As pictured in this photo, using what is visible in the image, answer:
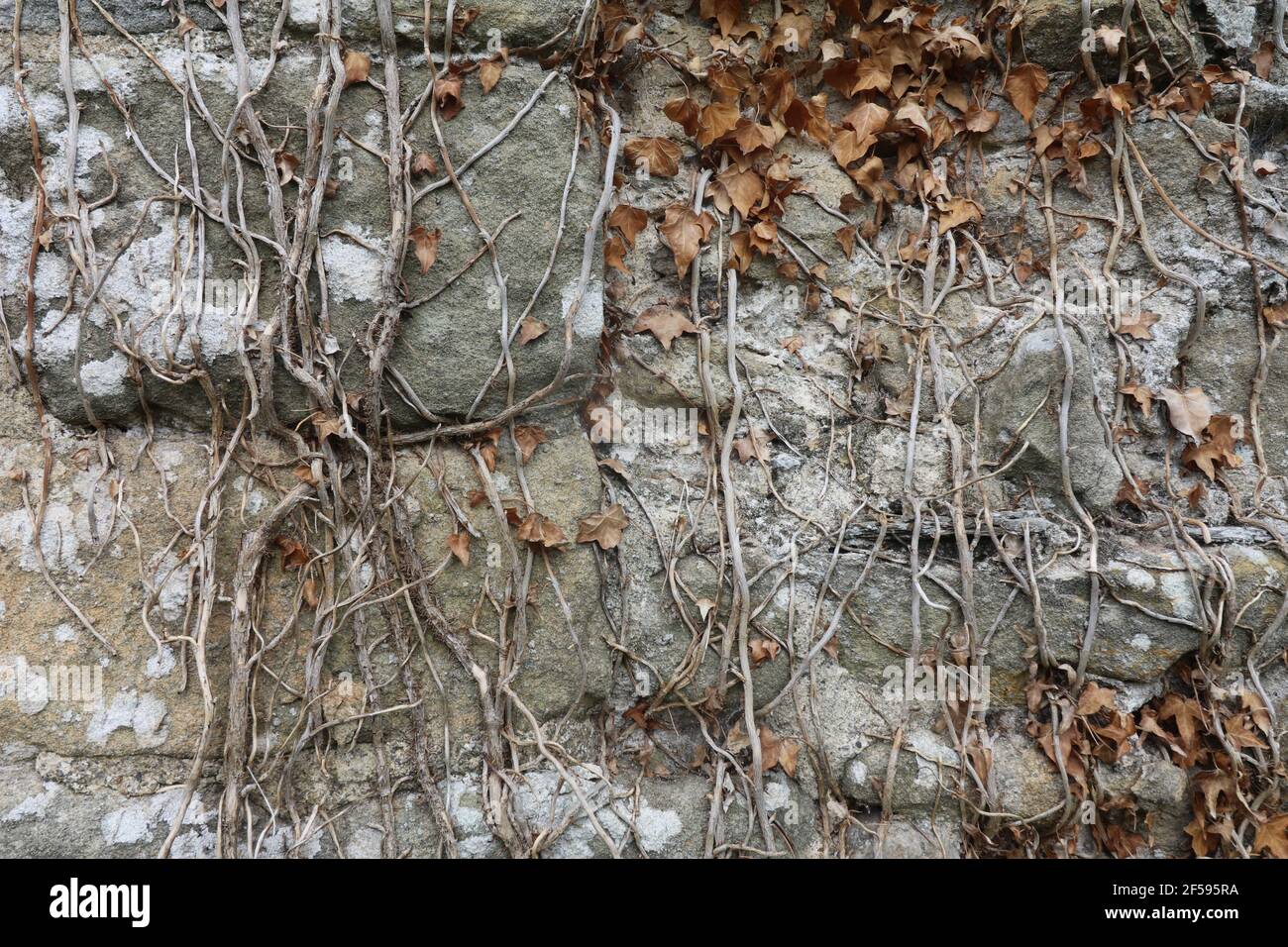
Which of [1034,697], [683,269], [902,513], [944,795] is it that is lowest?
[944,795]

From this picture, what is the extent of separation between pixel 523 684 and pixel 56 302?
1215mm

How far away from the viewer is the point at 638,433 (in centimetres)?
183

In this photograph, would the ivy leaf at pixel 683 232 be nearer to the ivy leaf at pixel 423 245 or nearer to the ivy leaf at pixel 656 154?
the ivy leaf at pixel 656 154

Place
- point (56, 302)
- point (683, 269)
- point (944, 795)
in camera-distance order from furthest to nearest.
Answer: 1. point (683, 269)
2. point (944, 795)
3. point (56, 302)

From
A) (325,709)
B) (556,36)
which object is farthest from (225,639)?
(556,36)

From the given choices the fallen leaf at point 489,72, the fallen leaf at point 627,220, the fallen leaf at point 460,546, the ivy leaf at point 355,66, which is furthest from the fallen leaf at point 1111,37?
the fallen leaf at point 460,546

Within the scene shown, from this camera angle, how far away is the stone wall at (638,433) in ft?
5.15

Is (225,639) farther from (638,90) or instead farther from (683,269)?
(638,90)

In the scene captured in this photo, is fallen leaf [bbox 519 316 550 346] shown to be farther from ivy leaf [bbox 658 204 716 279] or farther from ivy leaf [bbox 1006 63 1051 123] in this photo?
ivy leaf [bbox 1006 63 1051 123]

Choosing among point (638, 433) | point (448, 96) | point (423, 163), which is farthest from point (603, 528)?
point (448, 96)

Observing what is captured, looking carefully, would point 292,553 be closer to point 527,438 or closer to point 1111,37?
point 527,438

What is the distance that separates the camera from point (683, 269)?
185 centimetres

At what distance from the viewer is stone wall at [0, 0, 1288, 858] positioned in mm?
1570

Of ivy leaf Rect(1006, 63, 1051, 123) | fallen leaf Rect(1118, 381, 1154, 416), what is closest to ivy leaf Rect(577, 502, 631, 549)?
fallen leaf Rect(1118, 381, 1154, 416)
